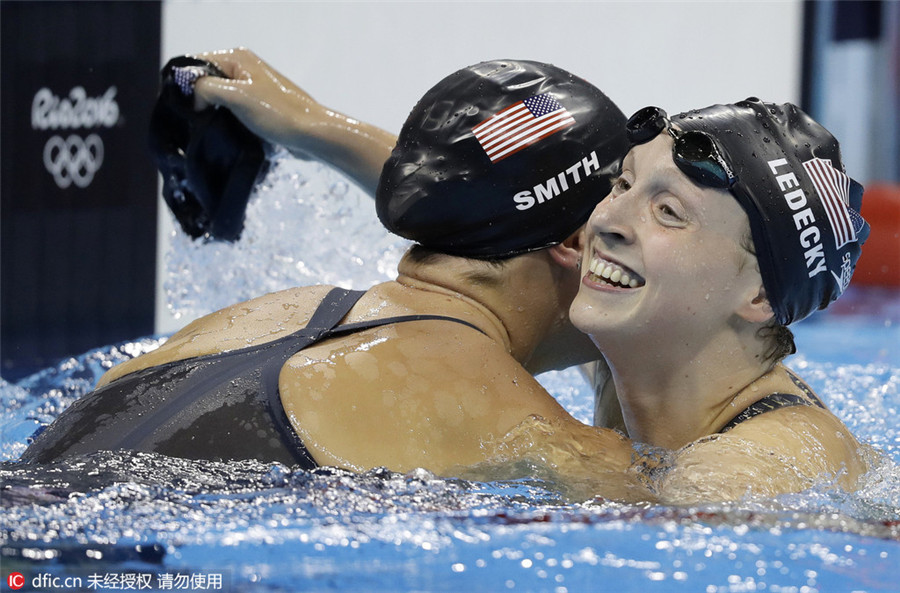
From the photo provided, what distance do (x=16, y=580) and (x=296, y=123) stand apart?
179 centimetres

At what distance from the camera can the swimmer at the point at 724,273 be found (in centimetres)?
225

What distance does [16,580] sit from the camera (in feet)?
5.70

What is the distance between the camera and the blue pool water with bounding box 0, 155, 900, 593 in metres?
1.69

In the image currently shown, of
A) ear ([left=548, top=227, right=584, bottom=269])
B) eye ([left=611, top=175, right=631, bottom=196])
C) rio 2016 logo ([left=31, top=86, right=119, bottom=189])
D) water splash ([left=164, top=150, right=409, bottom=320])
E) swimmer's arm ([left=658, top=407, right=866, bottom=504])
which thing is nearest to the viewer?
swimmer's arm ([left=658, top=407, right=866, bottom=504])

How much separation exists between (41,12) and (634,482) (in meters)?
5.99

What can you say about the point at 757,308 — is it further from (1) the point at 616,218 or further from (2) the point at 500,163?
(2) the point at 500,163

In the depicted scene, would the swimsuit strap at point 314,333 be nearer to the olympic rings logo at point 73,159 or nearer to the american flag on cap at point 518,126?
the american flag on cap at point 518,126

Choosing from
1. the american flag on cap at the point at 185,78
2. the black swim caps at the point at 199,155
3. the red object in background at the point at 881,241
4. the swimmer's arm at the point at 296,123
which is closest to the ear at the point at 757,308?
the swimmer's arm at the point at 296,123

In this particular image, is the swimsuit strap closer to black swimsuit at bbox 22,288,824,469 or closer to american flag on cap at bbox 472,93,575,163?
black swimsuit at bbox 22,288,824,469

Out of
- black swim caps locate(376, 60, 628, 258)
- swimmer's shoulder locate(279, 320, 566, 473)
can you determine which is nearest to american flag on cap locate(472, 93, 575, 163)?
black swim caps locate(376, 60, 628, 258)

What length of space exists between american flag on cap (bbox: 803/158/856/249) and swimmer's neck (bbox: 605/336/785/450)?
12.7 inches

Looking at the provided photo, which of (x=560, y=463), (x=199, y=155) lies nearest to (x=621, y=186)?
(x=560, y=463)

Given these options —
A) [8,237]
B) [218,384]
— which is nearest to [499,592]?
[218,384]

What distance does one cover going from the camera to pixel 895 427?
3.62m
